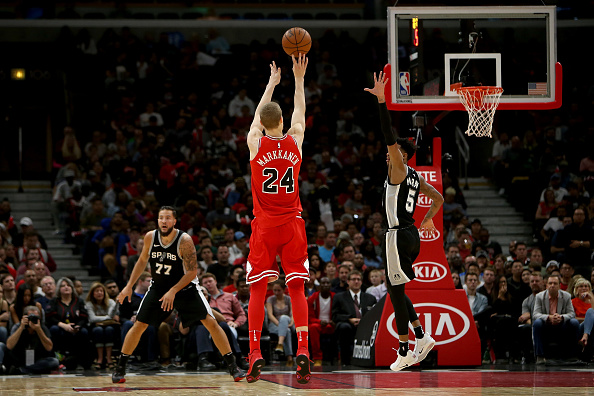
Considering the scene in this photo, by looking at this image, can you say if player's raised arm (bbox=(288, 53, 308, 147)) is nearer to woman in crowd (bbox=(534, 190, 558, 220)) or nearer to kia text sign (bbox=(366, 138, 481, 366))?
kia text sign (bbox=(366, 138, 481, 366))

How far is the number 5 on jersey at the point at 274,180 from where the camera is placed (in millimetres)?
7152

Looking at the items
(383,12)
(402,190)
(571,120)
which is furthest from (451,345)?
(383,12)

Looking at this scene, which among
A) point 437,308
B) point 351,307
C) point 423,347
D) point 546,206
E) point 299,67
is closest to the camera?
point 299,67

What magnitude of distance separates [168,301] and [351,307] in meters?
4.69

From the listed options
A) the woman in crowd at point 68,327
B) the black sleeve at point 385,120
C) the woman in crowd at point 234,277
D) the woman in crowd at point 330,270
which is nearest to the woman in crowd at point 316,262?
the woman in crowd at point 330,270

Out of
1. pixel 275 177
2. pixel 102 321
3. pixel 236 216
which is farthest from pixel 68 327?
pixel 275 177

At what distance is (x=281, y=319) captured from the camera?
12773 millimetres

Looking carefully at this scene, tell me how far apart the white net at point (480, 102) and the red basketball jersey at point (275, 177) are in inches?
148

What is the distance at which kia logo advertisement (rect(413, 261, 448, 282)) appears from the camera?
37.1 ft

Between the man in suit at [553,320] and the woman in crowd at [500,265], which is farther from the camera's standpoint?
the woman in crowd at [500,265]

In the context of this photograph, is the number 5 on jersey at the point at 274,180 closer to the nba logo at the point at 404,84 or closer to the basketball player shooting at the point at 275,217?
the basketball player shooting at the point at 275,217

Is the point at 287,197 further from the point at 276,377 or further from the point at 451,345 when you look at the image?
the point at 451,345

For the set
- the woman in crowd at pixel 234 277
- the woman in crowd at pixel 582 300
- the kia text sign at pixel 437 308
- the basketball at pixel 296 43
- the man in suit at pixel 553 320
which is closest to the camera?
the basketball at pixel 296 43

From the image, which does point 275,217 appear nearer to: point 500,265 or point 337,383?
point 337,383
